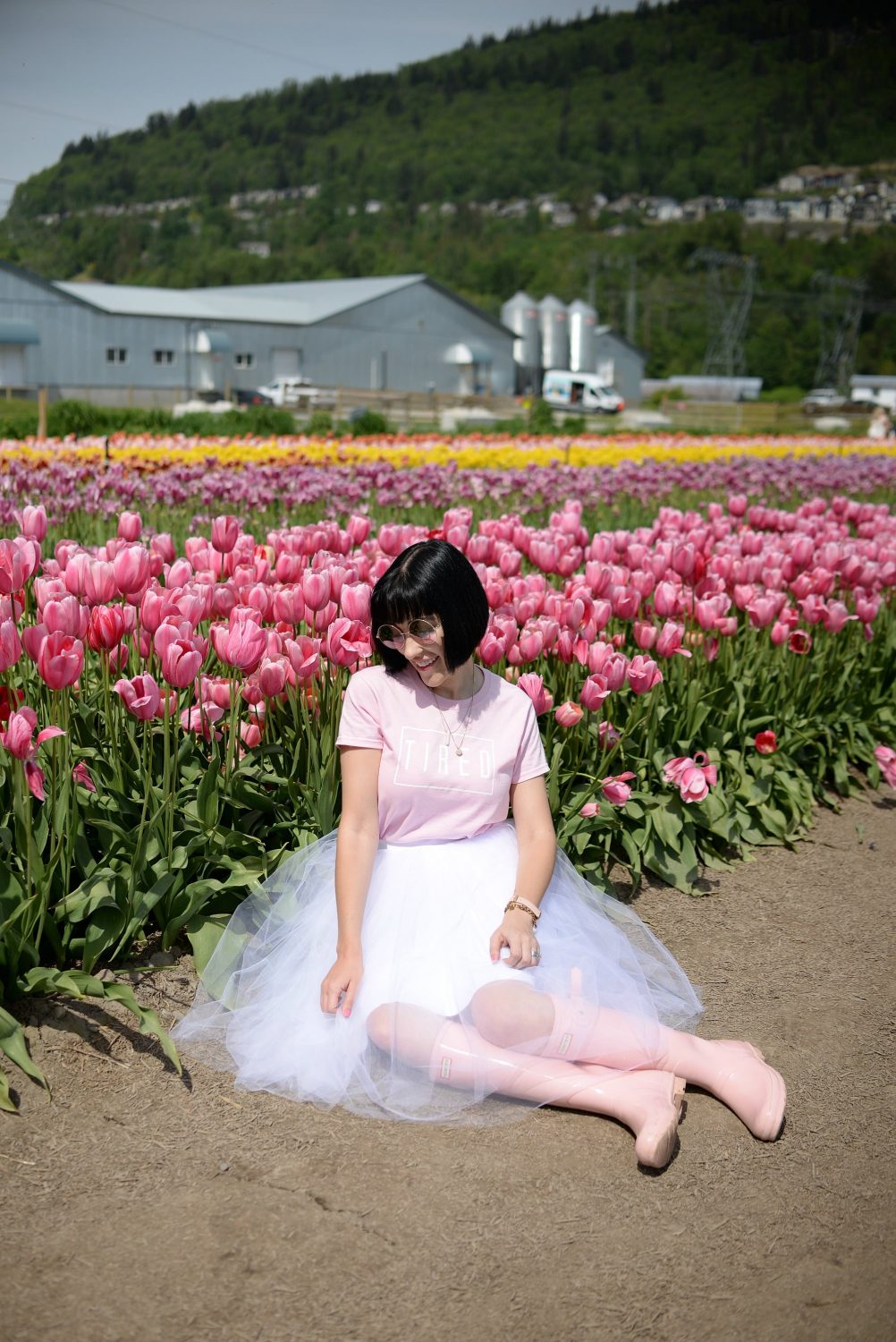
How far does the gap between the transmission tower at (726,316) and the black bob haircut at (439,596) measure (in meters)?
88.9

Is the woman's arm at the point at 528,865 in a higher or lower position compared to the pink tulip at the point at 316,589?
lower

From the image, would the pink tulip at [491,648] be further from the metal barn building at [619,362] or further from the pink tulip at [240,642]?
the metal barn building at [619,362]

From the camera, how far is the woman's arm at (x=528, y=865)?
279 centimetres

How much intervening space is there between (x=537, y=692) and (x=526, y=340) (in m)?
65.0

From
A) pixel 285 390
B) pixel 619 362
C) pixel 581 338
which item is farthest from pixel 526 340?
pixel 285 390

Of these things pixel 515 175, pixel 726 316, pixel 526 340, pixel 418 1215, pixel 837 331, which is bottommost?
pixel 418 1215

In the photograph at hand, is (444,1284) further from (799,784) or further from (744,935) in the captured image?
(799,784)

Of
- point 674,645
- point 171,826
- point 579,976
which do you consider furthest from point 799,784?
point 171,826

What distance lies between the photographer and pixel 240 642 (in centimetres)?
330

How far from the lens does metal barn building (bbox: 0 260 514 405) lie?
4634cm

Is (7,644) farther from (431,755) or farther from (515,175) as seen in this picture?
(515,175)

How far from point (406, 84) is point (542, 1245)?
200m

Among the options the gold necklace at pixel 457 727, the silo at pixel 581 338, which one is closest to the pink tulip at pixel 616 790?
the gold necklace at pixel 457 727

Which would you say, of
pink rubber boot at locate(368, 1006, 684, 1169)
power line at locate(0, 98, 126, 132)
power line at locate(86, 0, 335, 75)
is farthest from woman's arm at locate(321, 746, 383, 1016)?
power line at locate(86, 0, 335, 75)
